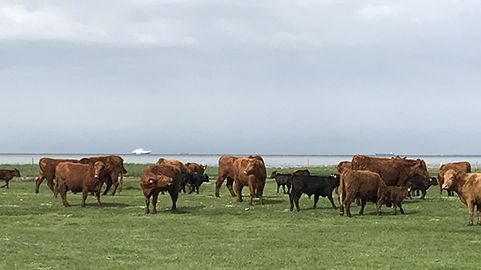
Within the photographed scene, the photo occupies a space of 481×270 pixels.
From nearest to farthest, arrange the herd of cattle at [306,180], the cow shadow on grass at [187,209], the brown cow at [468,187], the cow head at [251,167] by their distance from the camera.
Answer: the brown cow at [468,187]
the herd of cattle at [306,180]
the cow shadow on grass at [187,209]
the cow head at [251,167]

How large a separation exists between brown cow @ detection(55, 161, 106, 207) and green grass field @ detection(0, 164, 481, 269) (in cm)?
122

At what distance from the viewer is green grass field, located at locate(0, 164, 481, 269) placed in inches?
549

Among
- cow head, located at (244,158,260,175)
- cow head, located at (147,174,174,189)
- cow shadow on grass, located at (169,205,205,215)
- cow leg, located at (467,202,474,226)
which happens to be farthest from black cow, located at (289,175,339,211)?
cow leg, located at (467,202,474,226)

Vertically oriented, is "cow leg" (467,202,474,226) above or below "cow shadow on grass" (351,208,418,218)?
above

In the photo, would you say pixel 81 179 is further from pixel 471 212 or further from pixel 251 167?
pixel 471 212

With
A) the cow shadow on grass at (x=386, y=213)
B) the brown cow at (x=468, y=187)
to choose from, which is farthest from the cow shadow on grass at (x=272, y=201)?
the brown cow at (x=468, y=187)

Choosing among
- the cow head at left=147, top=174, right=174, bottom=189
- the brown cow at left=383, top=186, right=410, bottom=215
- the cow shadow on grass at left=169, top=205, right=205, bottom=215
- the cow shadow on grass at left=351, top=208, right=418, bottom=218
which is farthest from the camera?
the cow shadow on grass at left=169, top=205, right=205, bottom=215

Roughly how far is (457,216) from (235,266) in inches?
483

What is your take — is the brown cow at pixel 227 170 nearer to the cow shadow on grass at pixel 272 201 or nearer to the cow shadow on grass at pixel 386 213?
the cow shadow on grass at pixel 272 201

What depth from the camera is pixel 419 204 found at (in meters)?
28.2

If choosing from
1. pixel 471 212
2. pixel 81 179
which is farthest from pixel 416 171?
pixel 81 179

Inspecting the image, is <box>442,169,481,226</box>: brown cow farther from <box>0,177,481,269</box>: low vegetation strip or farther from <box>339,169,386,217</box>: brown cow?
<box>339,169,386,217</box>: brown cow

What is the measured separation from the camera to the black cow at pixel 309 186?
1009 inches

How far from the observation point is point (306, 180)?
26.0m
